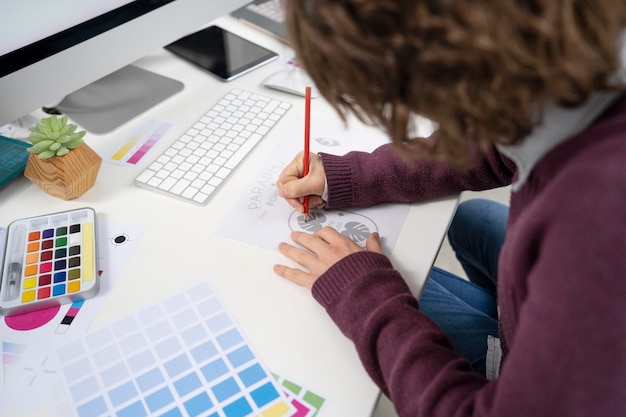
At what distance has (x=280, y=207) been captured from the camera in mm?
699

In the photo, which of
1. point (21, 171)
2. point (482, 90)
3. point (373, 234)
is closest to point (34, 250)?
point (21, 171)

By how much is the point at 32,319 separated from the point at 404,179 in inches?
18.6

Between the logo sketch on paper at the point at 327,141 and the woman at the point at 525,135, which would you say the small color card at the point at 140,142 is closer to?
the logo sketch on paper at the point at 327,141

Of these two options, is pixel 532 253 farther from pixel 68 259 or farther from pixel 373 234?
pixel 68 259

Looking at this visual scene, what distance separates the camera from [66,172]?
0.68 m

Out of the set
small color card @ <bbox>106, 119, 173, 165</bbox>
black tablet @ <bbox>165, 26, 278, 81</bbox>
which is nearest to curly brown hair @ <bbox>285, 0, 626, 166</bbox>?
small color card @ <bbox>106, 119, 173, 165</bbox>

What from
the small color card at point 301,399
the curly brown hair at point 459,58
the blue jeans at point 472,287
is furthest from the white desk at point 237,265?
the curly brown hair at point 459,58

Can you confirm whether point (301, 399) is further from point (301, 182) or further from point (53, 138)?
point (53, 138)

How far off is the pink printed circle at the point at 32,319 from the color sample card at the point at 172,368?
5 centimetres

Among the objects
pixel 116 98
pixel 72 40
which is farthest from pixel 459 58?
pixel 116 98

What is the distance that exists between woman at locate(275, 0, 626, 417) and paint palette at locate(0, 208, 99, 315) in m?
0.35

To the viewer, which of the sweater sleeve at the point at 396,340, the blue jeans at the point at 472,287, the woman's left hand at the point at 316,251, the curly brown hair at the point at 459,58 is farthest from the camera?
the blue jeans at the point at 472,287

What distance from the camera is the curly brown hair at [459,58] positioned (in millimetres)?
345

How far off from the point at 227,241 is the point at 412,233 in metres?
0.23
